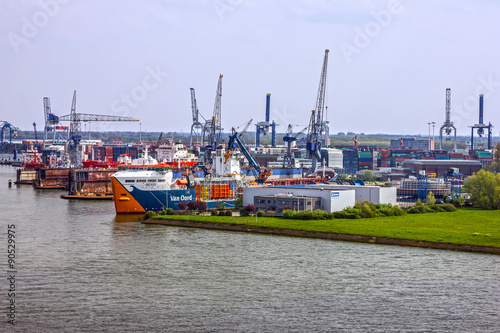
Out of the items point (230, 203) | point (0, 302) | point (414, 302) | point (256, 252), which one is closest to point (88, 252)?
point (256, 252)

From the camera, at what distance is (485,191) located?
121ft

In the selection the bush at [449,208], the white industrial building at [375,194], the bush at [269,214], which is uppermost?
the white industrial building at [375,194]

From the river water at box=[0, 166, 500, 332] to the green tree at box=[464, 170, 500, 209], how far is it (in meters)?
14.1

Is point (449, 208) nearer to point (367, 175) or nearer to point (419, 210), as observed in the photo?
point (419, 210)

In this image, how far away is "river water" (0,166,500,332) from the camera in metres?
14.5

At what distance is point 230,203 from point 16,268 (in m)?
18.2

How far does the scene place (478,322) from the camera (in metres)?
14.7

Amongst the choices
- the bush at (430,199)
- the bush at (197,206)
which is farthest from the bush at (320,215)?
the bush at (430,199)

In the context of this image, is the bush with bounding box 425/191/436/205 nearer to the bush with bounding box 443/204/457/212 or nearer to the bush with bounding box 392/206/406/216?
the bush with bounding box 443/204/457/212

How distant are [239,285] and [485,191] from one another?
2298 cm

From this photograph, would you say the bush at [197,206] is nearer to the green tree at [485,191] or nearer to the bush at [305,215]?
the bush at [305,215]

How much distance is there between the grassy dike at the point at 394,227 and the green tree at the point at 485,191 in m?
3.19

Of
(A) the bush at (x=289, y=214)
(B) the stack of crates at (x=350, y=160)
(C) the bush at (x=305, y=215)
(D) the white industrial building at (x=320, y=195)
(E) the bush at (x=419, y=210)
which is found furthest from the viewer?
(B) the stack of crates at (x=350, y=160)

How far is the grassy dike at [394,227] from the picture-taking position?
24.0 metres
